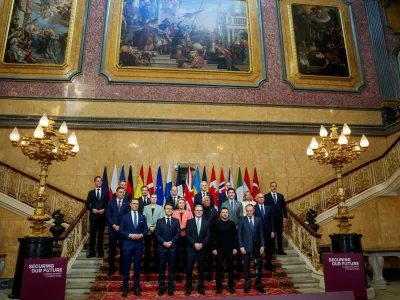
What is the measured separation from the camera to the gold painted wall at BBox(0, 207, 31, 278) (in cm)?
752

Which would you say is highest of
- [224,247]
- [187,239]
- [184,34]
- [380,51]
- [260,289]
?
[184,34]

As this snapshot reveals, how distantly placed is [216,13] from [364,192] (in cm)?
730

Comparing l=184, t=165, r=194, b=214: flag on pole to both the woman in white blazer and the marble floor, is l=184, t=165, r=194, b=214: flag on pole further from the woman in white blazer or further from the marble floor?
the marble floor

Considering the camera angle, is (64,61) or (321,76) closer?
(64,61)

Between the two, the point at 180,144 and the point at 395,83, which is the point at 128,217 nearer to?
the point at 180,144

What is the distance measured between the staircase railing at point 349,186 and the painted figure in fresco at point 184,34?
4.58 meters

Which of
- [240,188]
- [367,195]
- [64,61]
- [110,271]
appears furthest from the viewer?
[64,61]

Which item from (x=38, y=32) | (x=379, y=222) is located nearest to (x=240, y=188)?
(x=379, y=222)

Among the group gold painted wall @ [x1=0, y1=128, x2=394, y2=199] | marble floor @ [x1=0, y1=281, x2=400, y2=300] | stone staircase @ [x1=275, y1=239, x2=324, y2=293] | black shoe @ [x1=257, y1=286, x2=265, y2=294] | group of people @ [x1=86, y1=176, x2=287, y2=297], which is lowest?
marble floor @ [x1=0, y1=281, x2=400, y2=300]

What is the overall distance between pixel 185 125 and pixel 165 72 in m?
1.91

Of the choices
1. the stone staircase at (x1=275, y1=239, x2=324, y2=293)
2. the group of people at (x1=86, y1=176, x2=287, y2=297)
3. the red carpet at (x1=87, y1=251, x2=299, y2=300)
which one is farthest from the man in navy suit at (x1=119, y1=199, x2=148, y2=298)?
the stone staircase at (x1=275, y1=239, x2=324, y2=293)

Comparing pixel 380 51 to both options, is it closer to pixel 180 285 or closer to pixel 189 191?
pixel 189 191

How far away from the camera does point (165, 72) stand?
34.9ft

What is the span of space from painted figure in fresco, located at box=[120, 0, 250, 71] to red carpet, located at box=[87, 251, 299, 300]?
22.4 feet
